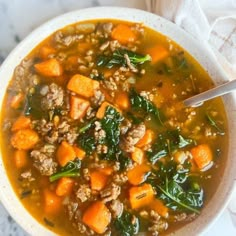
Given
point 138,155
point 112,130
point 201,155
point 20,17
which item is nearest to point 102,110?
point 112,130

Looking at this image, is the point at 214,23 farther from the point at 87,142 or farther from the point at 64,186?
the point at 64,186

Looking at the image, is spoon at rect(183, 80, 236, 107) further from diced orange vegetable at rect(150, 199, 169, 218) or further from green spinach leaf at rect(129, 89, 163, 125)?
diced orange vegetable at rect(150, 199, 169, 218)

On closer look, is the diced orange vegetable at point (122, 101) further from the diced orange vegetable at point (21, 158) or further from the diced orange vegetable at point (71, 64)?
the diced orange vegetable at point (21, 158)

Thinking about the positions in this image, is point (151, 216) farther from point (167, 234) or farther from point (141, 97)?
point (141, 97)

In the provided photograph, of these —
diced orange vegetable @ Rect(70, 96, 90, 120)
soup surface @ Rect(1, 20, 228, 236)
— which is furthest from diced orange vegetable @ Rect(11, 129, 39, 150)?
diced orange vegetable @ Rect(70, 96, 90, 120)

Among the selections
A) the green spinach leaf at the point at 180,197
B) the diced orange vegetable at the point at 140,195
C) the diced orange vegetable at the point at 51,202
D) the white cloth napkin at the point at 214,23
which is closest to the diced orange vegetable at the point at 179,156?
the green spinach leaf at the point at 180,197

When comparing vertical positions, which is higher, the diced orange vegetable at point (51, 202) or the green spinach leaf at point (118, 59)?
the green spinach leaf at point (118, 59)

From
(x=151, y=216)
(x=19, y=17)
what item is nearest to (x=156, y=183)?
(x=151, y=216)
